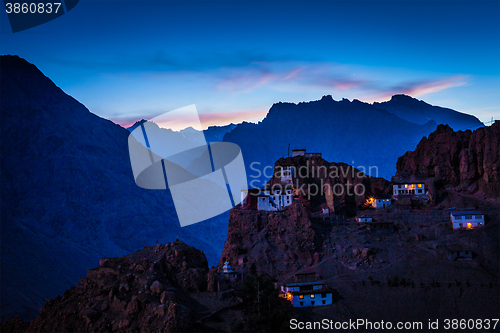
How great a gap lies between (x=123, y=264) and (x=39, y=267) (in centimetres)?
5076

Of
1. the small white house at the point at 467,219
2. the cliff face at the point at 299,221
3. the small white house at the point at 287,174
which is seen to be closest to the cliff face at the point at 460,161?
the cliff face at the point at 299,221

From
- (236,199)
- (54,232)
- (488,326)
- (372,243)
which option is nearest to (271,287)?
(372,243)

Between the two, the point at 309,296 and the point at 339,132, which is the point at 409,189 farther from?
the point at 339,132

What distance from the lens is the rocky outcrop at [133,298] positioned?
6475 cm

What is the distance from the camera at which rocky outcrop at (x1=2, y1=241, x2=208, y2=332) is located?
64.8 metres

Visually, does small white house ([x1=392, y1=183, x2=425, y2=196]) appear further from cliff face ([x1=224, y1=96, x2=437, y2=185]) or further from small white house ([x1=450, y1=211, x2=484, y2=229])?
cliff face ([x1=224, y1=96, x2=437, y2=185])

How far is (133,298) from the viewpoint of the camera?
66.6m

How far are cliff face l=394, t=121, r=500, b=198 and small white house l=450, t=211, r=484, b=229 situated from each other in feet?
27.9

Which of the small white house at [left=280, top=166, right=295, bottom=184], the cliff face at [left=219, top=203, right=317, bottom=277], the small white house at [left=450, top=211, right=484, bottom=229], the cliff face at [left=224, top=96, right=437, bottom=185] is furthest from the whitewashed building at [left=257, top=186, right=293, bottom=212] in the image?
the cliff face at [left=224, top=96, right=437, bottom=185]

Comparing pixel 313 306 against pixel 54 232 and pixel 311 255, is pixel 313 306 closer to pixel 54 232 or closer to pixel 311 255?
pixel 311 255

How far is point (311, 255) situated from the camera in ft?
284

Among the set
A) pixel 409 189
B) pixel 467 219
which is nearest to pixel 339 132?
pixel 409 189

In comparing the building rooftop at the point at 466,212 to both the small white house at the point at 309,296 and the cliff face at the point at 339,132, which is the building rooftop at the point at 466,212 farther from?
the cliff face at the point at 339,132

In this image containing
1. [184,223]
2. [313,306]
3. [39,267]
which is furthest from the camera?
[184,223]
